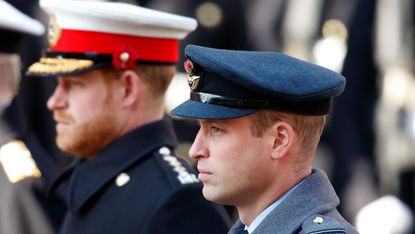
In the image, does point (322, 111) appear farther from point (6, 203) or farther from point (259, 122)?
point (6, 203)

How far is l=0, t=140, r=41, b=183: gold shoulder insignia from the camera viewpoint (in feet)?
15.3

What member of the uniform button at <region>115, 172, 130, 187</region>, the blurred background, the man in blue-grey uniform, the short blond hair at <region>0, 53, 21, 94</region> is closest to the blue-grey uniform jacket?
the man in blue-grey uniform

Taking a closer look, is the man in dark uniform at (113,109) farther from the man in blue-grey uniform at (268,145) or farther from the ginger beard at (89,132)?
the man in blue-grey uniform at (268,145)

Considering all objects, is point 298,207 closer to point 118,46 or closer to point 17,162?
point 118,46

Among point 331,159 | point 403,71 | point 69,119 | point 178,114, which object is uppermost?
point 178,114

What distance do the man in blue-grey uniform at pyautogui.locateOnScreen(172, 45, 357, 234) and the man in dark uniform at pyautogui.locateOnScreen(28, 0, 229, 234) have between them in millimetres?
986

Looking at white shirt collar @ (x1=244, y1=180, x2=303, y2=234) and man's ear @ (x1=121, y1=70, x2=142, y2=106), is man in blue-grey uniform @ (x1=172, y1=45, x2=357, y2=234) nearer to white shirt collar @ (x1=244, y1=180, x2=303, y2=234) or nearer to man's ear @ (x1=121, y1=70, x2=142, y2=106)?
white shirt collar @ (x1=244, y1=180, x2=303, y2=234)

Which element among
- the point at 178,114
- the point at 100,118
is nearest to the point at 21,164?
the point at 100,118

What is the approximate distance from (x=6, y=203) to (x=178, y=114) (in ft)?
4.98

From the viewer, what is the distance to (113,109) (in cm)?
438

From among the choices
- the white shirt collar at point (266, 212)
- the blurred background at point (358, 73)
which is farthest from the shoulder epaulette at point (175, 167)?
the blurred background at point (358, 73)

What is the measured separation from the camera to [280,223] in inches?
123

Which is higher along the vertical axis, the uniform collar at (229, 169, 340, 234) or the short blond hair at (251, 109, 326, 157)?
the short blond hair at (251, 109, 326, 157)

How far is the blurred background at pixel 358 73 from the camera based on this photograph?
623 cm
